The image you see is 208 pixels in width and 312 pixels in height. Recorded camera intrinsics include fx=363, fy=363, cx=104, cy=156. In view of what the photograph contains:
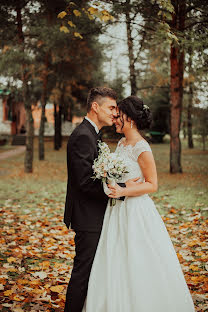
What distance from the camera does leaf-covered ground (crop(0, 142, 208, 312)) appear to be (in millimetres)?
4445

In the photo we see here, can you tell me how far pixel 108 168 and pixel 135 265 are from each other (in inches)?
36.1

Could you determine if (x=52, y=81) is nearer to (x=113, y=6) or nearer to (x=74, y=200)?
(x=113, y=6)

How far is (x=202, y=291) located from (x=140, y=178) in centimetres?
204

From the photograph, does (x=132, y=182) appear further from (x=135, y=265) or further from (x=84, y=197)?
(x=135, y=265)

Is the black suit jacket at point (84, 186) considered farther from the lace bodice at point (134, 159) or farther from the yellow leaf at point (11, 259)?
the yellow leaf at point (11, 259)

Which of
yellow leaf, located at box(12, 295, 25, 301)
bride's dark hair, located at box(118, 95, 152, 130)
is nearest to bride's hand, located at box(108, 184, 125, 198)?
bride's dark hair, located at box(118, 95, 152, 130)

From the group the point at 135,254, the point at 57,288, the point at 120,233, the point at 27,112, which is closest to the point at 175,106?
the point at 27,112

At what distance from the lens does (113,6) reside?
10703 mm

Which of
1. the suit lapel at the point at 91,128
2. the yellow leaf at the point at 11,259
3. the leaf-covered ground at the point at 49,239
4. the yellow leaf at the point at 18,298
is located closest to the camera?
the suit lapel at the point at 91,128

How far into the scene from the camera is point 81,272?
3.34 meters

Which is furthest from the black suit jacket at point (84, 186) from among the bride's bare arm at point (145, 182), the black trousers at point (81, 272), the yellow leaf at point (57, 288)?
the yellow leaf at point (57, 288)

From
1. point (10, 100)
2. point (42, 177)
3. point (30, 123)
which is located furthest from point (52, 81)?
point (10, 100)

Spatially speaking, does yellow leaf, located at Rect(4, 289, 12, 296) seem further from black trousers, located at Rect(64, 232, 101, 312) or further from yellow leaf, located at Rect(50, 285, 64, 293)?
black trousers, located at Rect(64, 232, 101, 312)

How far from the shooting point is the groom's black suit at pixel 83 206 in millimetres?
3240
